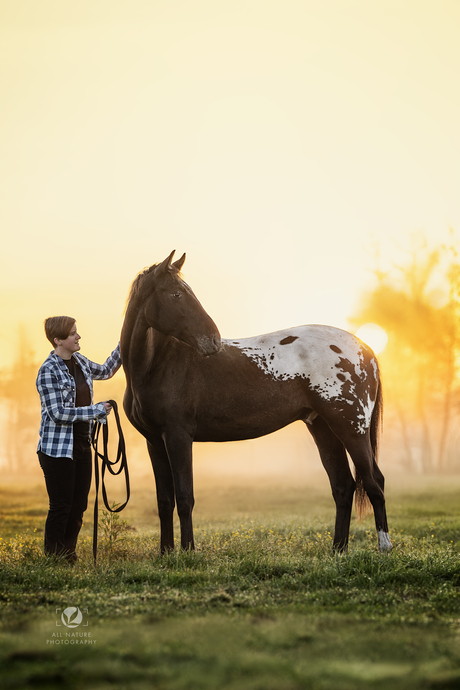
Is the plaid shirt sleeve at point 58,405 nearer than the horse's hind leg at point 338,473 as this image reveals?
Yes

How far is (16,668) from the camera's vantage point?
2.76 metres

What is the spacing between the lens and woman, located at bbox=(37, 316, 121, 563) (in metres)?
5.60

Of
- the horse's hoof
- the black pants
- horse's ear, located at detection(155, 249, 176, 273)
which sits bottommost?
the horse's hoof

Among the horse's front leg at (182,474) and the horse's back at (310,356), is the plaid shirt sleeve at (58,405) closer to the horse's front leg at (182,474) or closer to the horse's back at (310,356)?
the horse's front leg at (182,474)

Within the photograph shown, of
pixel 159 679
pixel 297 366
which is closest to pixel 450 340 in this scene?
pixel 297 366

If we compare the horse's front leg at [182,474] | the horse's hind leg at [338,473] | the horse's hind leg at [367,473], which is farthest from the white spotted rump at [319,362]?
the horse's front leg at [182,474]

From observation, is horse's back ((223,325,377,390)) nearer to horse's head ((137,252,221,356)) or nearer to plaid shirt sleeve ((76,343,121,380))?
horse's head ((137,252,221,356))

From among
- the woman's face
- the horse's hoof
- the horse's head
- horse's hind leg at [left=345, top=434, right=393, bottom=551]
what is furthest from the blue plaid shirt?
the horse's hoof

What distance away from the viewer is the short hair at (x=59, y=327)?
5.72 m

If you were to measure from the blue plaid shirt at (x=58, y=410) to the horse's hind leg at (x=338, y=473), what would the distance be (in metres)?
2.95

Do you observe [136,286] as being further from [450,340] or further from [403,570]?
[450,340]

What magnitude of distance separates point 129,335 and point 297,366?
2.10m

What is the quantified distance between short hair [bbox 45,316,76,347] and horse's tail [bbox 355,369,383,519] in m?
4.01

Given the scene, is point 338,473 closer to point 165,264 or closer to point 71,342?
point 165,264
